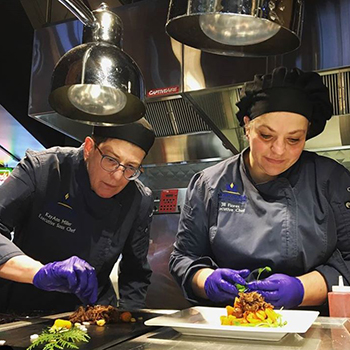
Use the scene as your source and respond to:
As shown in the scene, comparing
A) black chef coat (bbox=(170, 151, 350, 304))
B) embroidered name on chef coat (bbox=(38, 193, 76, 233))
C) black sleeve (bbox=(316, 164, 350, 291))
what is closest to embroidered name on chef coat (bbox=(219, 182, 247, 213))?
black chef coat (bbox=(170, 151, 350, 304))

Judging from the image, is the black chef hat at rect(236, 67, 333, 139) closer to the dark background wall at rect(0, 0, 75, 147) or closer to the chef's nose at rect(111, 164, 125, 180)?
the chef's nose at rect(111, 164, 125, 180)

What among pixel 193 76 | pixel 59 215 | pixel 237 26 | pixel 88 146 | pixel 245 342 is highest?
pixel 193 76

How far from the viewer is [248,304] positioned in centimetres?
129

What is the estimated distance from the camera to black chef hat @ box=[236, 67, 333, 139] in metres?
1.71

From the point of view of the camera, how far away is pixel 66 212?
6.56ft

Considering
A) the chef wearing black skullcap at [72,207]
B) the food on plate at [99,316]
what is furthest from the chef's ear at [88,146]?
the food on plate at [99,316]

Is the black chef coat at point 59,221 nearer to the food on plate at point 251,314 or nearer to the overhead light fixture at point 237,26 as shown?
the food on plate at point 251,314

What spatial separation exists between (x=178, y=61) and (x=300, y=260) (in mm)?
1712

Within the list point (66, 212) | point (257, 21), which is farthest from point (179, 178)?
point (257, 21)

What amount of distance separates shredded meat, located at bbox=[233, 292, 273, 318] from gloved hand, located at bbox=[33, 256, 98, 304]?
0.54 metres

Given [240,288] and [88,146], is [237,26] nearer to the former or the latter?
[240,288]

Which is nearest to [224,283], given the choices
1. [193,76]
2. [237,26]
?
[237,26]

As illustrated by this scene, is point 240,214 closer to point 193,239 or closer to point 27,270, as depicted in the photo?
point 193,239

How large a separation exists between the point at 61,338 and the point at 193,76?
198cm
